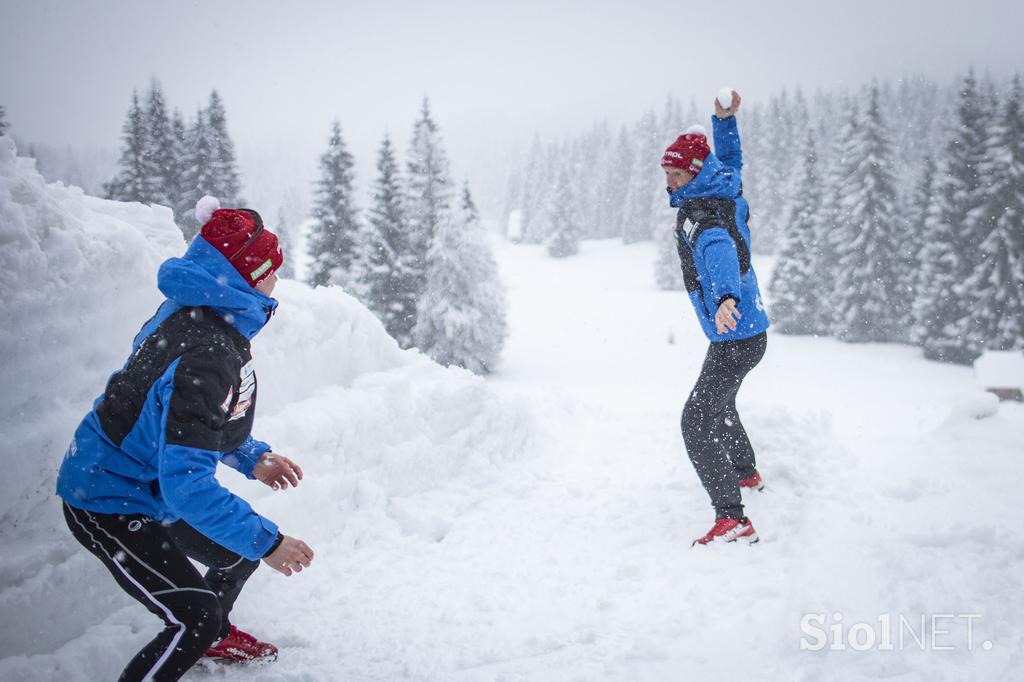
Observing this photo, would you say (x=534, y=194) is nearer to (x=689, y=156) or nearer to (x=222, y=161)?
(x=222, y=161)

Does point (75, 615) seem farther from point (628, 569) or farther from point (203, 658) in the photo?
point (628, 569)

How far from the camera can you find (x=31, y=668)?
2.52 metres

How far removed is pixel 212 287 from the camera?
223cm

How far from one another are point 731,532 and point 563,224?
190 feet

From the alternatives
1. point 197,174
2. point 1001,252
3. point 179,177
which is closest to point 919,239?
point 1001,252

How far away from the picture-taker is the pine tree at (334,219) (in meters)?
24.4

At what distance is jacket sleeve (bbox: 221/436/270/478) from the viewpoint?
2.81m

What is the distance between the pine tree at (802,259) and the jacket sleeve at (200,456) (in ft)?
122

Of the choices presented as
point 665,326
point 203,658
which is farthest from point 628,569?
point 665,326

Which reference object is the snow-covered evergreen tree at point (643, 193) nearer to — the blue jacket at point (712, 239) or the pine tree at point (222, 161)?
the pine tree at point (222, 161)

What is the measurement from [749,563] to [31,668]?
381 cm

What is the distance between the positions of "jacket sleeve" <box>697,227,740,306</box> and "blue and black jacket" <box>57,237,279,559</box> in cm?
Result: 279

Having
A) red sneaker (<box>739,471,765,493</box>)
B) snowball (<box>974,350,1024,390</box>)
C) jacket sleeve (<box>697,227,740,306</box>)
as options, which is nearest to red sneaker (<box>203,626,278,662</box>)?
jacket sleeve (<box>697,227,740,306</box>)

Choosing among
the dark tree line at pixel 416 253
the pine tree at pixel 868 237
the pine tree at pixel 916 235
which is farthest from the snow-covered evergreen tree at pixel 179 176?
the pine tree at pixel 916 235
